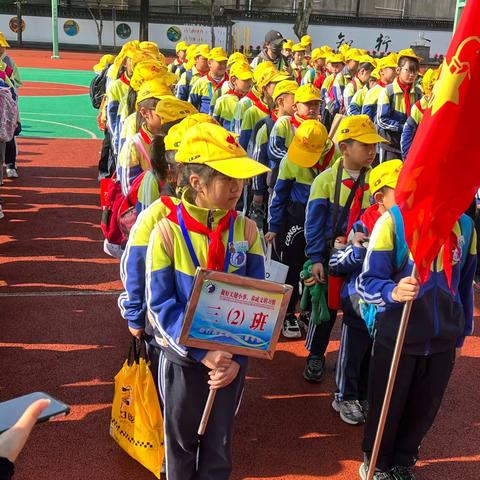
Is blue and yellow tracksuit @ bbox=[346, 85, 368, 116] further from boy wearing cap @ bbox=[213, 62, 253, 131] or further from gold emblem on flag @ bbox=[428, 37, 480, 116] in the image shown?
gold emblem on flag @ bbox=[428, 37, 480, 116]

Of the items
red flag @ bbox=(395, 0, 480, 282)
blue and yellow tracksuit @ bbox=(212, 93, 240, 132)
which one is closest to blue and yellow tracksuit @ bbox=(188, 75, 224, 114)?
blue and yellow tracksuit @ bbox=(212, 93, 240, 132)

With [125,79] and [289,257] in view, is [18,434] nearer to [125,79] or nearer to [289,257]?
[289,257]

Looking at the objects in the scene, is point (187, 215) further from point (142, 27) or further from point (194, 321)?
point (142, 27)

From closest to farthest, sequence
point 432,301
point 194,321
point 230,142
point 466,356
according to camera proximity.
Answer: point 194,321 → point 230,142 → point 432,301 → point 466,356

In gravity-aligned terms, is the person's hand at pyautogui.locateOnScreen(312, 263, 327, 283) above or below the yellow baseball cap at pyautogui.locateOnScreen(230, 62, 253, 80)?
below

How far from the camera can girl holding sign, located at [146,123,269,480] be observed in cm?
330

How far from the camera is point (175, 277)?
3379 mm

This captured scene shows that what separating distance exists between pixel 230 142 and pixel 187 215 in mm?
408

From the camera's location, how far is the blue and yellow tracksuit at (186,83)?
12992 mm

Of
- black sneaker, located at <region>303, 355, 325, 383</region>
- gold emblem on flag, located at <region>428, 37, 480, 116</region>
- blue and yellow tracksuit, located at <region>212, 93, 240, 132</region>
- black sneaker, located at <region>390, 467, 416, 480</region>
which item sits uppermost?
gold emblem on flag, located at <region>428, 37, 480, 116</region>

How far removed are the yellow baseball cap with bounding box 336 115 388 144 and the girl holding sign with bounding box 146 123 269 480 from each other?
1.76 metres

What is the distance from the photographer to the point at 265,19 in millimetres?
41500

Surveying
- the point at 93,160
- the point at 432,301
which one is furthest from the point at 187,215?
the point at 93,160

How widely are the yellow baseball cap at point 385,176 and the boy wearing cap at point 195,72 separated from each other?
27.7ft
